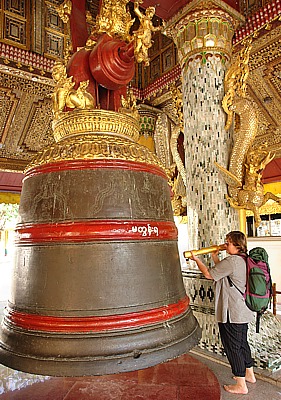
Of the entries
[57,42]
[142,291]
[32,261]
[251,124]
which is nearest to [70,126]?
[32,261]

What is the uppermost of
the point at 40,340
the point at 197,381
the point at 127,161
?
the point at 127,161

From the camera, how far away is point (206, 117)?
143 inches

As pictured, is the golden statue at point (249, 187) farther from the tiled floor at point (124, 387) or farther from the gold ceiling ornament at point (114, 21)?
the gold ceiling ornament at point (114, 21)

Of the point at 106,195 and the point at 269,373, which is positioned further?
the point at 269,373

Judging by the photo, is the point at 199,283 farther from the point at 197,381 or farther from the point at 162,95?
the point at 162,95

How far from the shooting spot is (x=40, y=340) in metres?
0.85

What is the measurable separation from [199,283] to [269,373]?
40.5 inches

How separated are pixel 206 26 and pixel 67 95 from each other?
3.12 m

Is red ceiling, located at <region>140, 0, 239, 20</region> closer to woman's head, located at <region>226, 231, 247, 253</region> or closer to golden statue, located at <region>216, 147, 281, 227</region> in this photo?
golden statue, located at <region>216, 147, 281, 227</region>

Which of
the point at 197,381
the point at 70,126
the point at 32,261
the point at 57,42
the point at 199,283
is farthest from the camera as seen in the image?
the point at 57,42

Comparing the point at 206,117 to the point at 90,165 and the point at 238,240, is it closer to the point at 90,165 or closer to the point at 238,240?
the point at 238,240

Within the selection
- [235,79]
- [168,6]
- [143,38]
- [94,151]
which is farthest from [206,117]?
[94,151]

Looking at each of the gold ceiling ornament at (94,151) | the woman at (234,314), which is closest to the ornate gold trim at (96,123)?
the gold ceiling ornament at (94,151)

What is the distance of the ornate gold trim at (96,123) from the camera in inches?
43.2
